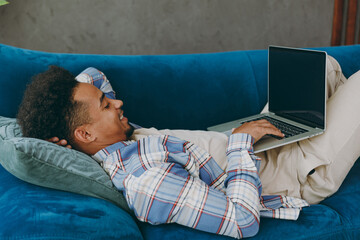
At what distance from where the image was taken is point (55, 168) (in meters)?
0.84

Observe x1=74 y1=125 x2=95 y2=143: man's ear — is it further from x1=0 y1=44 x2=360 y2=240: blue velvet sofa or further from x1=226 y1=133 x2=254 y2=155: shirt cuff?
x1=226 y1=133 x2=254 y2=155: shirt cuff

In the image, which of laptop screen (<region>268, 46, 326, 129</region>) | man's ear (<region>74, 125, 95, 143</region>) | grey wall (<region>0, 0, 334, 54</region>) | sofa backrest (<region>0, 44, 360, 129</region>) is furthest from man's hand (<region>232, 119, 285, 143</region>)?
grey wall (<region>0, 0, 334, 54</region>)

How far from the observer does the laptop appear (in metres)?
1.19

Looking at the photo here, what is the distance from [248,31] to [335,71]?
1159mm

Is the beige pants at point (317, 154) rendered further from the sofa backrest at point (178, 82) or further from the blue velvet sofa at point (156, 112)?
the sofa backrest at point (178, 82)

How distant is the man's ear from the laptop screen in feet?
2.63

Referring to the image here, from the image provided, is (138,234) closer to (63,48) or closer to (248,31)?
(63,48)

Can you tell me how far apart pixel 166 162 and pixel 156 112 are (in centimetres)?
57

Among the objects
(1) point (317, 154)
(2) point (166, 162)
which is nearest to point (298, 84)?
(1) point (317, 154)

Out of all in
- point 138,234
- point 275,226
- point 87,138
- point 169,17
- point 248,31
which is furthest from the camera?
point 248,31

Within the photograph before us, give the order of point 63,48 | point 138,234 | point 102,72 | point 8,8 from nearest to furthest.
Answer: point 138,234
point 102,72
point 8,8
point 63,48

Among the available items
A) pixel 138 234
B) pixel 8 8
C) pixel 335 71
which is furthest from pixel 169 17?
pixel 138 234

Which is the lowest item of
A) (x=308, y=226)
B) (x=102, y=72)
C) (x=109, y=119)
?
→ (x=308, y=226)

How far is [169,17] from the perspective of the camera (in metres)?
2.30
